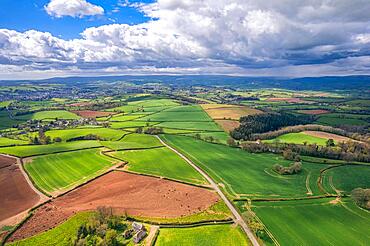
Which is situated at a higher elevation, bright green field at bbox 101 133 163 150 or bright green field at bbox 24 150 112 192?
bright green field at bbox 101 133 163 150

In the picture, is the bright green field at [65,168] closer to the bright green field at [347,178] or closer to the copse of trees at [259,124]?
the bright green field at [347,178]

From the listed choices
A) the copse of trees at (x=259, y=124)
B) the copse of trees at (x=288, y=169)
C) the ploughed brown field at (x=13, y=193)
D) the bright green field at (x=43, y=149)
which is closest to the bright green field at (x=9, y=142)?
the bright green field at (x=43, y=149)

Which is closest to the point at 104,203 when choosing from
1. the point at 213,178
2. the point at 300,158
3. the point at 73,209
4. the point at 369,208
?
the point at 73,209

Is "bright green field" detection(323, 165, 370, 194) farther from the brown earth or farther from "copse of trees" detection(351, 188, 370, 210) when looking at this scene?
the brown earth

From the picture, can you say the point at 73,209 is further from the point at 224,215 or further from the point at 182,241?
the point at 224,215

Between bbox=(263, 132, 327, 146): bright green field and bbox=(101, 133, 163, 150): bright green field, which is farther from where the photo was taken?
bbox=(263, 132, 327, 146): bright green field

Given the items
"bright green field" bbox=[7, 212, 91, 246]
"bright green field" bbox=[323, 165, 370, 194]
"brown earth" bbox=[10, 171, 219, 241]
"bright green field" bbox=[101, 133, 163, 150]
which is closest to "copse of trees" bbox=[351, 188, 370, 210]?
"bright green field" bbox=[323, 165, 370, 194]
